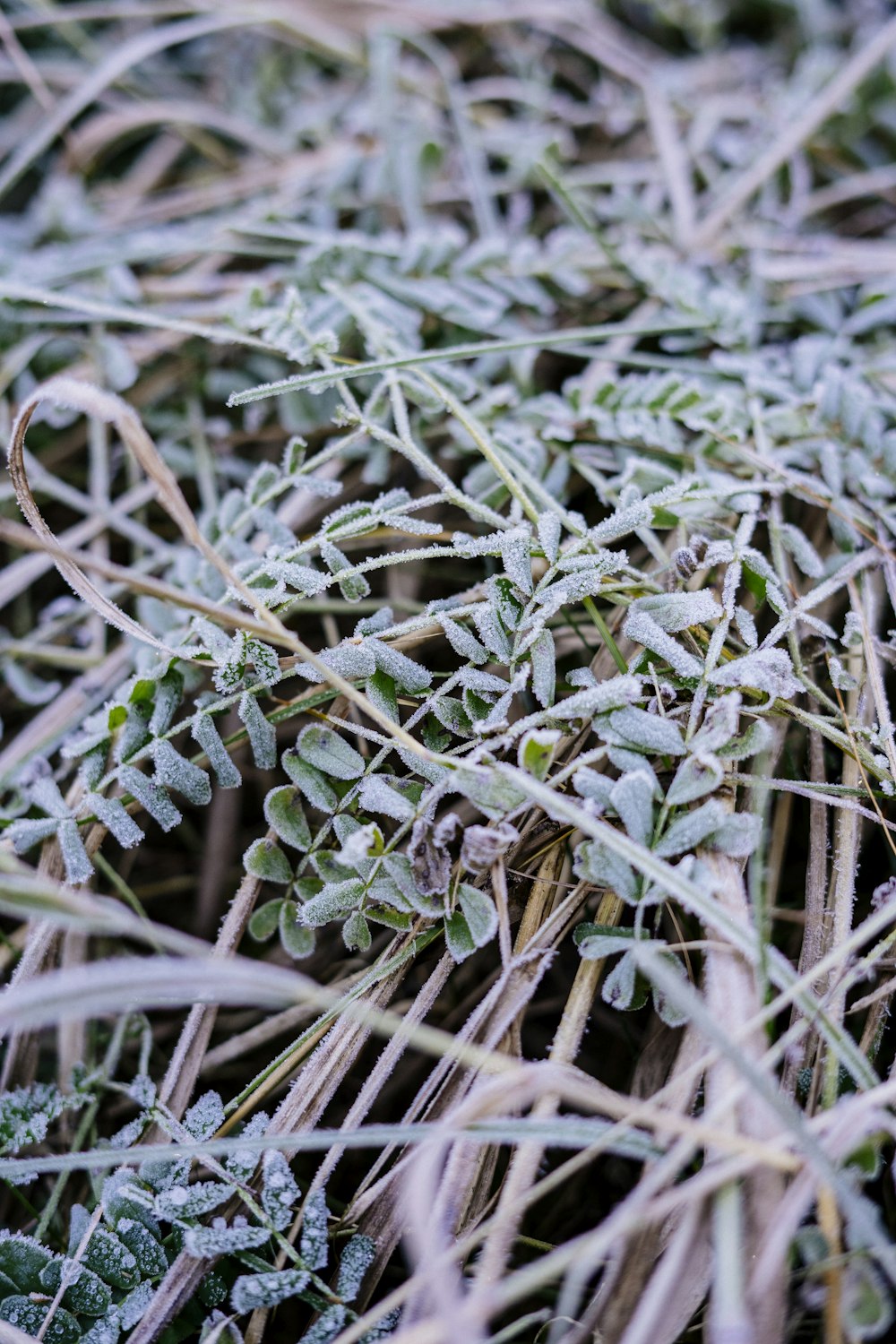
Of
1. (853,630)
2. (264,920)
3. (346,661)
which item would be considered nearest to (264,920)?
(264,920)

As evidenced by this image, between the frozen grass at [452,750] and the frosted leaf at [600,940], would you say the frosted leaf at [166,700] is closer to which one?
the frozen grass at [452,750]

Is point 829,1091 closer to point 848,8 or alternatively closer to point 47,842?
point 47,842

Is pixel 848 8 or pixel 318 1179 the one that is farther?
pixel 848 8

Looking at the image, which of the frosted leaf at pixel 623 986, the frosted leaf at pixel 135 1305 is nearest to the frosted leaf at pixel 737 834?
the frosted leaf at pixel 623 986

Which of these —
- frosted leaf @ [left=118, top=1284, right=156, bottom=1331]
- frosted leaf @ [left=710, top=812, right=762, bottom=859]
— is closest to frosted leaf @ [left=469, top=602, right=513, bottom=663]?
frosted leaf @ [left=710, top=812, right=762, bottom=859]

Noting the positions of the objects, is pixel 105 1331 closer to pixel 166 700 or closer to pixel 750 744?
pixel 166 700

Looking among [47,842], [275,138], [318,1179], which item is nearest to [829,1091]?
[318,1179]
